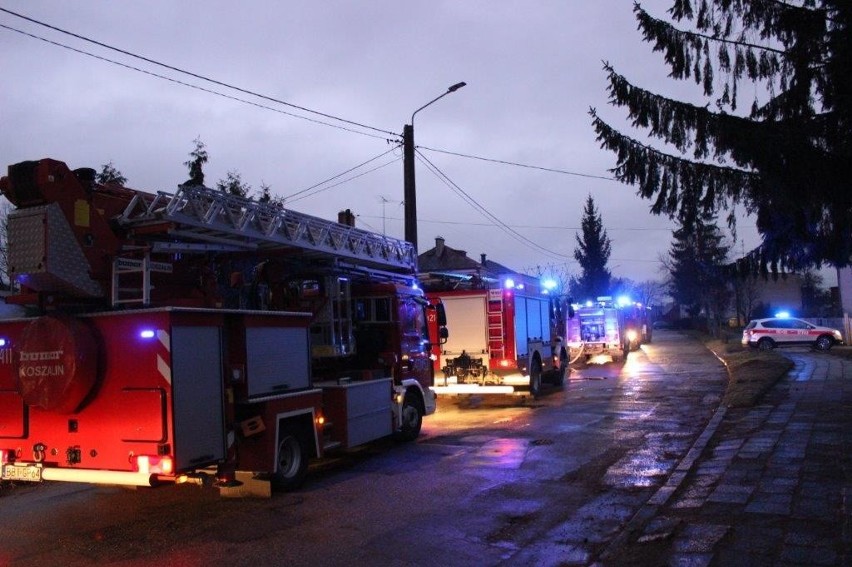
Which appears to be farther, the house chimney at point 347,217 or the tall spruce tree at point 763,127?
the house chimney at point 347,217

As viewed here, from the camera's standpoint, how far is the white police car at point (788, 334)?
31.8 meters

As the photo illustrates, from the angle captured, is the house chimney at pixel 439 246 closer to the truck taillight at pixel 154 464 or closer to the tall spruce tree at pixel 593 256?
the tall spruce tree at pixel 593 256

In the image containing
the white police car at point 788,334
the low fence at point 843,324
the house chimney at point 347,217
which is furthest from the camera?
the low fence at point 843,324

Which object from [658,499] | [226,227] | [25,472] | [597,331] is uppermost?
[226,227]

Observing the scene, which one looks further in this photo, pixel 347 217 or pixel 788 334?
pixel 788 334

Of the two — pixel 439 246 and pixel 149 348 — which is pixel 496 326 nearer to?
pixel 149 348

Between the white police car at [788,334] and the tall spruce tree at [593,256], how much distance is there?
3323 centimetres

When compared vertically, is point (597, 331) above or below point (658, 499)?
above

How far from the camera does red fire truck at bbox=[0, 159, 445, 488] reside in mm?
6926

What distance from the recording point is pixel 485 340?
55.5ft

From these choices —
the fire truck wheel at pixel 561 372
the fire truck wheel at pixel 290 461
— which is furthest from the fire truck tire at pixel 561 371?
the fire truck wheel at pixel 290 461

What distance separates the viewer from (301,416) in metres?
8.86

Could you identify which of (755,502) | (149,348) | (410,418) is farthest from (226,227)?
(755,502)

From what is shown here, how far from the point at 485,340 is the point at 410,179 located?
4.50 meters
